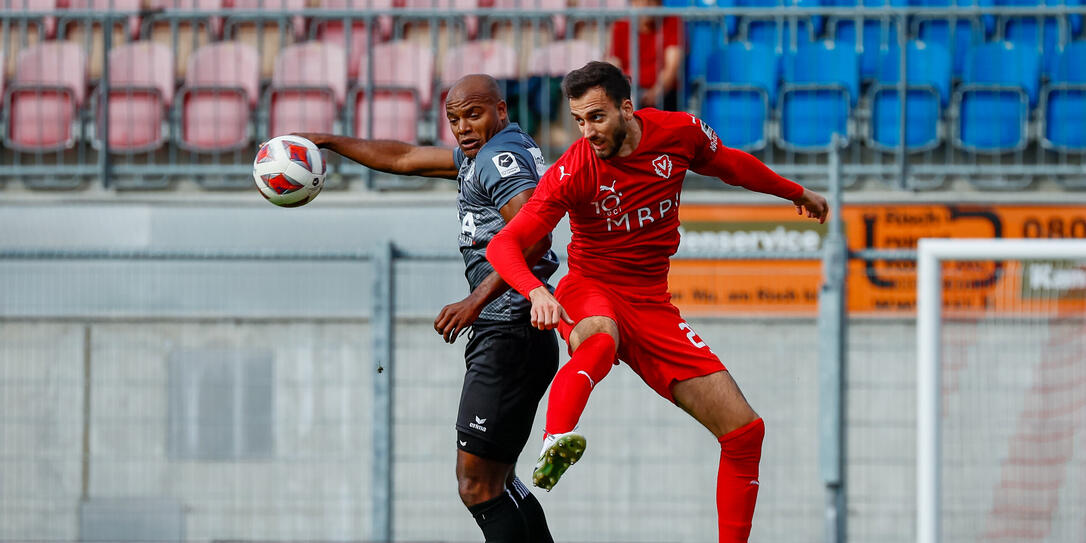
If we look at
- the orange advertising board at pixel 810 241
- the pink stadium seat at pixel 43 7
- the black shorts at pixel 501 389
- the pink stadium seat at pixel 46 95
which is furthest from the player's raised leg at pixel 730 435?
the pink stadium seat at pixel 43 7

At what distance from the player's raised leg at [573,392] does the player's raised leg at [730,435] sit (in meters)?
0.43

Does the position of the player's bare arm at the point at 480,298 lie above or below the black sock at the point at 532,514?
above

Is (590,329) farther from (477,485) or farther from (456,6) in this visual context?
(456,6)

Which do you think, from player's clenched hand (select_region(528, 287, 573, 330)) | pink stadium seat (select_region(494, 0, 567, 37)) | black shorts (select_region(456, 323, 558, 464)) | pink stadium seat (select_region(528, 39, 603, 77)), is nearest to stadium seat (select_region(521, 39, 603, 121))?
pink stadium seat (select_region(528, 39, 603, 77))

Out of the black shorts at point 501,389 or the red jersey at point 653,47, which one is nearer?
the black shorts at point 501,389

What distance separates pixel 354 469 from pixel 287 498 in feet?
1.62

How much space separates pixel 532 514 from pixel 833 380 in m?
2.10

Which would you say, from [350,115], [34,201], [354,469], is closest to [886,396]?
[354,469]

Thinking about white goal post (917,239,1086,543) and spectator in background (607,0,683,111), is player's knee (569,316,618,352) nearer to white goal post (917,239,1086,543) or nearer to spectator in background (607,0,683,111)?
white goal post (917,239,1086,543)

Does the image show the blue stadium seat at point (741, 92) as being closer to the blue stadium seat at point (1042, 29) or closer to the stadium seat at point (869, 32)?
the stadium seat at point (869, 32)

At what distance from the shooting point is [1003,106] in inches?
384

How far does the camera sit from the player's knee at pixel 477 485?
16.6 ft

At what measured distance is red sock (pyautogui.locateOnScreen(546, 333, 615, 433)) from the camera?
4387 mm

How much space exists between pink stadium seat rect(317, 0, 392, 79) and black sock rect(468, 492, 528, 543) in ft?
20.0
